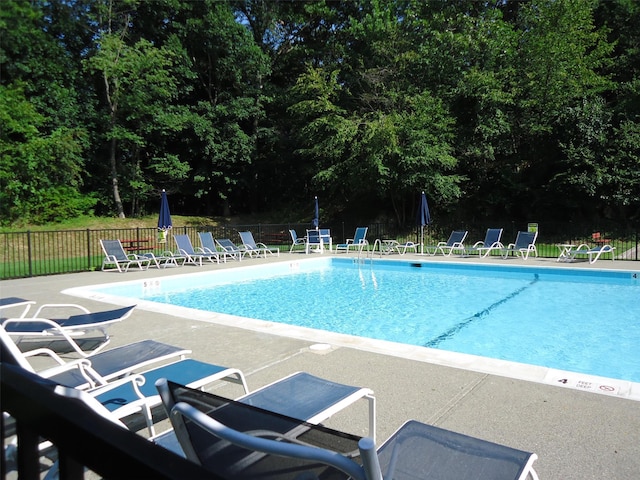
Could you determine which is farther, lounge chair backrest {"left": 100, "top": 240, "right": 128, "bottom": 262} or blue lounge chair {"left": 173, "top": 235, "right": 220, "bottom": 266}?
blue lounge chair {"left": 173, "top": 235, "right": 220, "bottom": 266}

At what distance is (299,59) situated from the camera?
87.7 feet

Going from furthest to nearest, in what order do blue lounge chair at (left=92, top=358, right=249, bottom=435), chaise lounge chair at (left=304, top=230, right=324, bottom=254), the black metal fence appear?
1. chaise lounge chair at (left=304, top=230, right=324, bottom=254)
2. the black metal fence
3. blue lounge chair at (left=92, top=358, right=249, bottom=435)

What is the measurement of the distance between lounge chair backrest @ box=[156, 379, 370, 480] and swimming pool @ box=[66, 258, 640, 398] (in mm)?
4163

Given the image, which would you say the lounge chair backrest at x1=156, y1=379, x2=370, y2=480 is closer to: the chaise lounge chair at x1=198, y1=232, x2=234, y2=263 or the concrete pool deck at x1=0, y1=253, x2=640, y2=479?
the concrete pool deck at x1=0, y1=253, x2=640, y2=479

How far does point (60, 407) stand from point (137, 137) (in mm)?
23529

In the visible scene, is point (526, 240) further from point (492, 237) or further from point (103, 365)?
point (103, 365)

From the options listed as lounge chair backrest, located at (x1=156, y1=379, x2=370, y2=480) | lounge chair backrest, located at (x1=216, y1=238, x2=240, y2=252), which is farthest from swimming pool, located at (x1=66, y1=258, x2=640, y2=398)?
lounge chair backrest, located at (x1=156, y1=379, x2=370, y2=480)

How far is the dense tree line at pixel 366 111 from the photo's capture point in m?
18.6

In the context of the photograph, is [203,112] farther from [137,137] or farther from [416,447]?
[416,447]

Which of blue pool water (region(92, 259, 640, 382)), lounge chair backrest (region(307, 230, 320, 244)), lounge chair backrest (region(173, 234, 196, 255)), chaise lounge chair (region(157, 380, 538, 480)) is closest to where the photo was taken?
chaise lounge chair (region(157, 380, 538, 480))

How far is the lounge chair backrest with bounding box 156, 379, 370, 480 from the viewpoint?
141 cm

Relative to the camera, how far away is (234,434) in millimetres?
1355

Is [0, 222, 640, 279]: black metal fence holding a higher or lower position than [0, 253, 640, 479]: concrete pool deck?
higher

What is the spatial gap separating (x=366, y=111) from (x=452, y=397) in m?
20.2
